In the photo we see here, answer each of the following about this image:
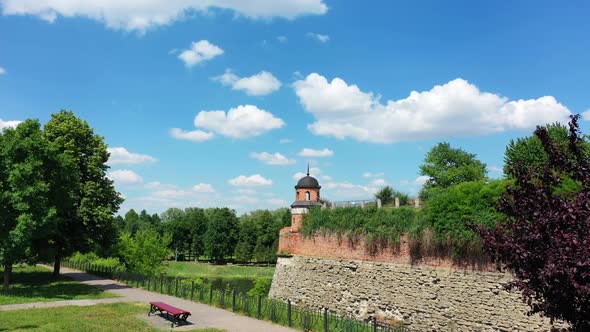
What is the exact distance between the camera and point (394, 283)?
20.6m

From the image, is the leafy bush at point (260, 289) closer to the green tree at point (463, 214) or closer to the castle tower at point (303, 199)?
the castle tower at point (303, 199)

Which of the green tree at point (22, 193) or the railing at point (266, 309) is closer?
the railing at point (266, 309)

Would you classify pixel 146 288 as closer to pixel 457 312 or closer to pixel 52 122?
pixel 52 122

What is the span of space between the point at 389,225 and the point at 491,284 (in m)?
5.74

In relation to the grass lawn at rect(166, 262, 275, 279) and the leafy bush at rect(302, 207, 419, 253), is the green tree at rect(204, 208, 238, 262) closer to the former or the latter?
the grass lawn at rect(166, 262, 275, 279)

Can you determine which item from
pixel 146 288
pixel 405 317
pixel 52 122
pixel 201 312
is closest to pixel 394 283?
pixel 405 317

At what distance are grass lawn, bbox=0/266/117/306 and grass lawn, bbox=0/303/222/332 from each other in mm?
2858

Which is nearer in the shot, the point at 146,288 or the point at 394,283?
the point at 394,283

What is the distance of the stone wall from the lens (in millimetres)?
16078

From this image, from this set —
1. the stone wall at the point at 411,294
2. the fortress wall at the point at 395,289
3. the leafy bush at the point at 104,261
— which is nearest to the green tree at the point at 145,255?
the leafy bush at the point at 104,261

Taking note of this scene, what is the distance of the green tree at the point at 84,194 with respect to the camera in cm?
2514

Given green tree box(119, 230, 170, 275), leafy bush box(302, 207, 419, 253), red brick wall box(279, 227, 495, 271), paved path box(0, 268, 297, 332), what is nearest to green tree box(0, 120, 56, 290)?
paved path box(0, 268, 297, 332)

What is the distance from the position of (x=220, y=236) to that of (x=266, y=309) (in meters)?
51.9

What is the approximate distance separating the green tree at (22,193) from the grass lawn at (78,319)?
3865 mm
